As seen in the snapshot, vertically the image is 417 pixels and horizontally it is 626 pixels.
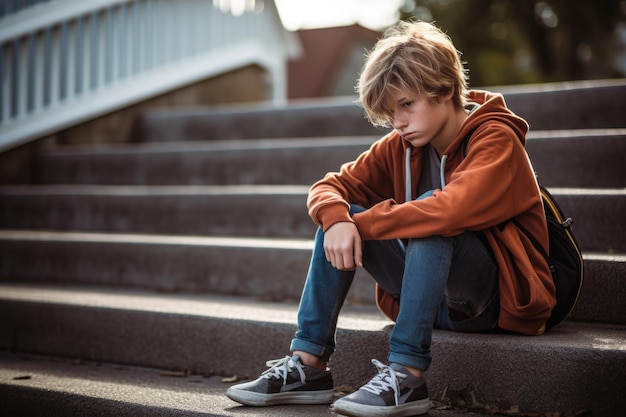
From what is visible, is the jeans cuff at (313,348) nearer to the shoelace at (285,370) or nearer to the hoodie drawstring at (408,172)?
the shoelace at (285,370)

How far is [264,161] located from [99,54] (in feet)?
5.79

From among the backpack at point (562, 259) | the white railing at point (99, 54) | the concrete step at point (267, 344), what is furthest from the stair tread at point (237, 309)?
the white railing at point (99, 54)

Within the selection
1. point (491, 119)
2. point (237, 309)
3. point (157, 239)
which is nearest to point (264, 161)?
point (157, 239)

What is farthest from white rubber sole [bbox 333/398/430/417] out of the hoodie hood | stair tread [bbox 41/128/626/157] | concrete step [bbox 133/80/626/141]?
concrete step [bbox 133/80/626/141]

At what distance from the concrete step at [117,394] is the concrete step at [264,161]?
1.43 metres

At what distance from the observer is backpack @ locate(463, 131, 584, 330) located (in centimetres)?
187

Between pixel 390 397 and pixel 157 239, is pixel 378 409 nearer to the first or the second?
pixel 390 397

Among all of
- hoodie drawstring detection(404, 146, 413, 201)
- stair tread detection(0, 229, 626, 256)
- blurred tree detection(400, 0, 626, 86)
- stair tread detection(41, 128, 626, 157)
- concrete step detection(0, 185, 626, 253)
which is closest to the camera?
hoodie drawstring detection(404, 146, 413, 201)

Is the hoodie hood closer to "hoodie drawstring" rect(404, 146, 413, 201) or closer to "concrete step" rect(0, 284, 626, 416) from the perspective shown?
"hoodie drawstring" rect(404, 146, 413, 201)

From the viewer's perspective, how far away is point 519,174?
1.81 metres

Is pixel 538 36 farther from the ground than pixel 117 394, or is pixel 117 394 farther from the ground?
pixel 538 36

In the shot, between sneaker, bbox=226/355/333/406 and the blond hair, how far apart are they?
81 cm

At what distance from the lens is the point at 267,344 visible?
88.8 inches

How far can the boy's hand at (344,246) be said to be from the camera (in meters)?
1.79
